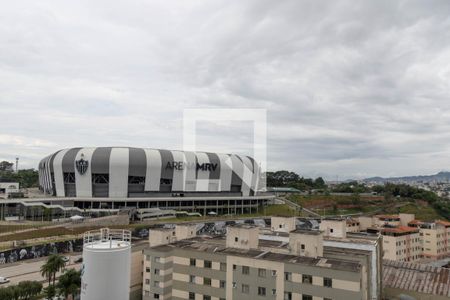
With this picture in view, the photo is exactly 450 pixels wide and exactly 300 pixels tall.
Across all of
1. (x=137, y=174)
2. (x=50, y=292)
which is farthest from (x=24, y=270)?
(x=137, y=174)

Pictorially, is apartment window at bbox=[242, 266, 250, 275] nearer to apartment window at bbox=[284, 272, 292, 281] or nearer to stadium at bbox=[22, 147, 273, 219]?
apartment window at bbox=[284, 272, 292, 281]

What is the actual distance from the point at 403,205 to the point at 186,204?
67003mm

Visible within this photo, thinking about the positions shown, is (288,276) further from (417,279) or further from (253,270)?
(417,279)

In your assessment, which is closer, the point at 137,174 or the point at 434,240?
the point at 434,240

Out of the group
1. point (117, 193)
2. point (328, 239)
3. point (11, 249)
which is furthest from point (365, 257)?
point (117, 193)

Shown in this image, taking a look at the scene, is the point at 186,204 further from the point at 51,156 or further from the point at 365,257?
the point at 365,257

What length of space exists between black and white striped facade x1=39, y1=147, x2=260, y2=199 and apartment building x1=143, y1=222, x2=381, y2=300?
5241 cm

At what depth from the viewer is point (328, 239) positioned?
38.1 m

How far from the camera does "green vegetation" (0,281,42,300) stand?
3222 centimetres

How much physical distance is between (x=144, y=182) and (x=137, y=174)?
306 centimetres

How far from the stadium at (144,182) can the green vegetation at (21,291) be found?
45441 millimetres

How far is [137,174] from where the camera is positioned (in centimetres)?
8788

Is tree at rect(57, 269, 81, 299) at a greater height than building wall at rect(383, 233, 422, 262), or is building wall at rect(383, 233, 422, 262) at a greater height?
tree at rect(57, 269, 81, 299)

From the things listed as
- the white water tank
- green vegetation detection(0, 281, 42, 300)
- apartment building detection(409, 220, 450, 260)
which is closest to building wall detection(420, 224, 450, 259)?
apartment building detection(409, 220, 450, 260)
